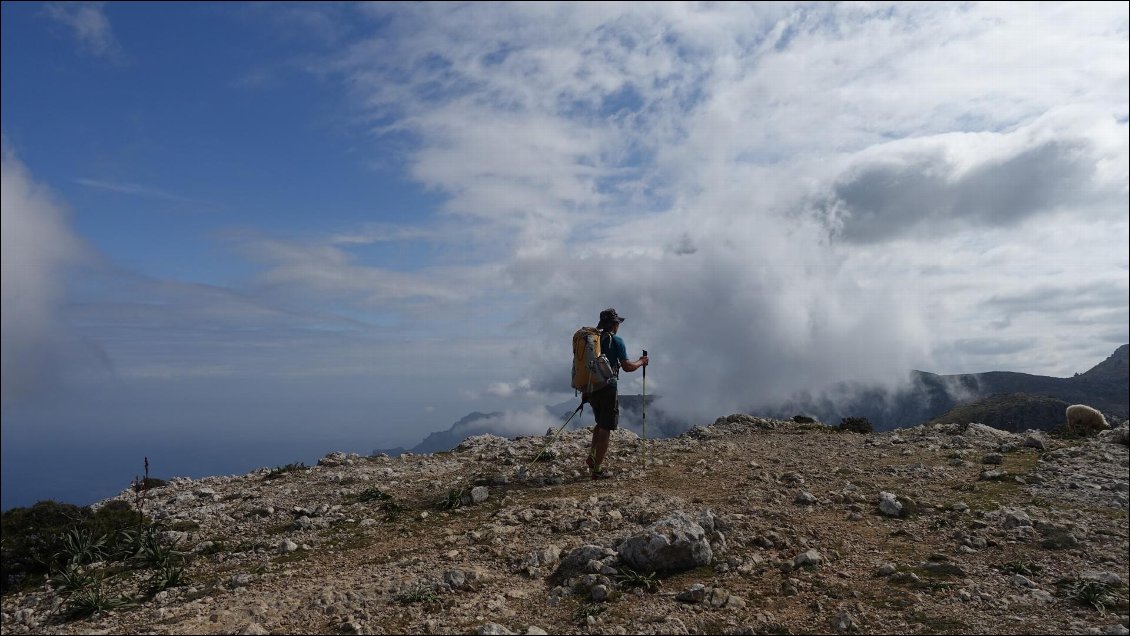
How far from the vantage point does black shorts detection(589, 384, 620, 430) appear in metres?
12.0

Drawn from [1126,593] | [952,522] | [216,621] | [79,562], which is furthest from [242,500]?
[1126,593]

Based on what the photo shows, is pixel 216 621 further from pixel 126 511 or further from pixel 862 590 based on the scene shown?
pixel 862 590

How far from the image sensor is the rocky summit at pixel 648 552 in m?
6.50

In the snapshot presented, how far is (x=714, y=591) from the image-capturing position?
6.87 meters

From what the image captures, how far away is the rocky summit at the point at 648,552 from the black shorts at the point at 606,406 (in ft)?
4.24

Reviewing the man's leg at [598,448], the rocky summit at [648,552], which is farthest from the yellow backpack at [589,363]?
the rocky summit at [648,552]

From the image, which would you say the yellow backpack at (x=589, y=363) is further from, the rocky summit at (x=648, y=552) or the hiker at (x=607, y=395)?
the rocky summit at (x=648, y=552)

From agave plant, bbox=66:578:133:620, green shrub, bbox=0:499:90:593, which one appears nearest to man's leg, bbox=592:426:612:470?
agave plant, bbox=66:578:133:620

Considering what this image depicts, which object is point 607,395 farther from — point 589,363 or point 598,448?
point 598,448

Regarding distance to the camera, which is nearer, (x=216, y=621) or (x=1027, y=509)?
(x=216, y=621)

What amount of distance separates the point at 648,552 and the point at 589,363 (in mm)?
4902

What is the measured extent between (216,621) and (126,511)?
20.2ft

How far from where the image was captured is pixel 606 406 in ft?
39.6

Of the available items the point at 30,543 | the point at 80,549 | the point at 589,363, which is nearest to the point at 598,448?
the point at 589,363
